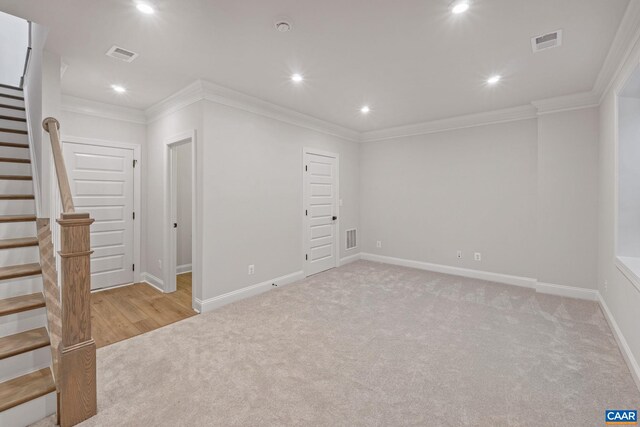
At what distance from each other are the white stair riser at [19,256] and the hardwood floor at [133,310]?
3.15ft

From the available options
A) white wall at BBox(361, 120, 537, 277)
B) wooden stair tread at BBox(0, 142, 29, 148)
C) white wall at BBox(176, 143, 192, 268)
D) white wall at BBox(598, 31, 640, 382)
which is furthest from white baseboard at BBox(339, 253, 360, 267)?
wooden stair tread at BBox(0, 142, 29, 148)

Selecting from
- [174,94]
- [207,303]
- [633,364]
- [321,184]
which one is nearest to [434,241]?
[321,184]

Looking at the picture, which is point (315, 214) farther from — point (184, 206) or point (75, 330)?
point (75, 330)

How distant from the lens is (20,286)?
203 centimetres

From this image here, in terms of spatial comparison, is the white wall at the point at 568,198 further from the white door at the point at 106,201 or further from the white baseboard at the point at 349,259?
the white door at the point at 106,201

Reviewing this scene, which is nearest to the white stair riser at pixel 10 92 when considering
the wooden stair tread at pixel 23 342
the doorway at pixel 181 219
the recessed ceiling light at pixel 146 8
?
the doorway at pixel 181 219

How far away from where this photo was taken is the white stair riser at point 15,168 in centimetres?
264

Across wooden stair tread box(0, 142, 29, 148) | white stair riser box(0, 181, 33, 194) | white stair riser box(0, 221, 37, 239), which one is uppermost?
wooden stair tread box(0, 142, 29, 148)

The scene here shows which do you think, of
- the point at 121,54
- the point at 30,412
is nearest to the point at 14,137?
the point at 121,54

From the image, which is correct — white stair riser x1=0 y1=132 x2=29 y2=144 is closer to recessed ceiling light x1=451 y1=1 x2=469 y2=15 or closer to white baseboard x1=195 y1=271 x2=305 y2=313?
white baseboard x1=195 y1=271 x2=305 y2=313

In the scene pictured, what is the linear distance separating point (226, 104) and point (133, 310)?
269cm

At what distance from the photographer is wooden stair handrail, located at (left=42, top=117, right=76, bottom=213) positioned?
177 cm

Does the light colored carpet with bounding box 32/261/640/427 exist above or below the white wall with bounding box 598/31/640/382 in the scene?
below

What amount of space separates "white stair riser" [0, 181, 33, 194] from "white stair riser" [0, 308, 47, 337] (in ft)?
4.03
